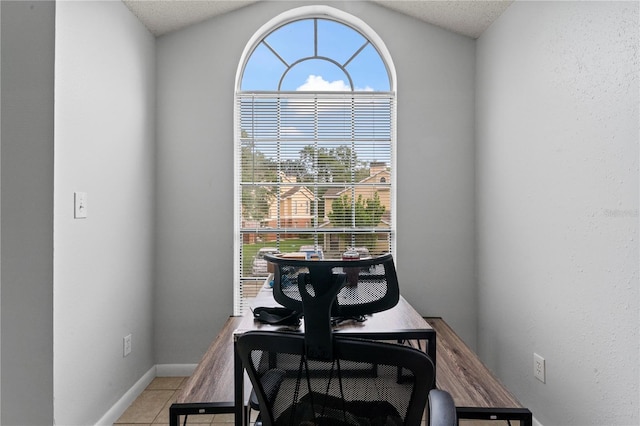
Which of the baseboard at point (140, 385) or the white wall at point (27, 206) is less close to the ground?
the white wall at point (27, 206)

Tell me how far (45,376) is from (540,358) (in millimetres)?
2454

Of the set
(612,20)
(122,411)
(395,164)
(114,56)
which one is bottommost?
(122,411)

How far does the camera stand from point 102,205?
209cm

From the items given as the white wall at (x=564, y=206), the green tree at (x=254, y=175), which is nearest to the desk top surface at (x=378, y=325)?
the white wall at (x=564, y=206)

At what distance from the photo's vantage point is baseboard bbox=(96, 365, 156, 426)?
83.5 inches

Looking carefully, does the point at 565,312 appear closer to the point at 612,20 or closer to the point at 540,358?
the point at 540,358

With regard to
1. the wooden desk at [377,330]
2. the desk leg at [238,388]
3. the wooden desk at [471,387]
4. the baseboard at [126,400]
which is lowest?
the baseboard at [126,400]

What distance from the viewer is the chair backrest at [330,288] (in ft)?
2.92

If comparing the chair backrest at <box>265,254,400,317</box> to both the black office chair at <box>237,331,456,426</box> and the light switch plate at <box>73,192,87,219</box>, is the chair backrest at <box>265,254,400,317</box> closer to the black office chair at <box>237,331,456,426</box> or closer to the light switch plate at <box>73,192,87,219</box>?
the black office chair at <box>237,331,456,426</box>

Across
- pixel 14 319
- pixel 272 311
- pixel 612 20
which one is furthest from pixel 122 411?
pixel 612 20

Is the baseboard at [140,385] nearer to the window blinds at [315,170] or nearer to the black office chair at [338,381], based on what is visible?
the window blinds at [315,170]

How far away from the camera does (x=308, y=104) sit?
292 cm

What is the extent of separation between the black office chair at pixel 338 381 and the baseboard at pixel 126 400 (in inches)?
64.4

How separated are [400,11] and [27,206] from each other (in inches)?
105
